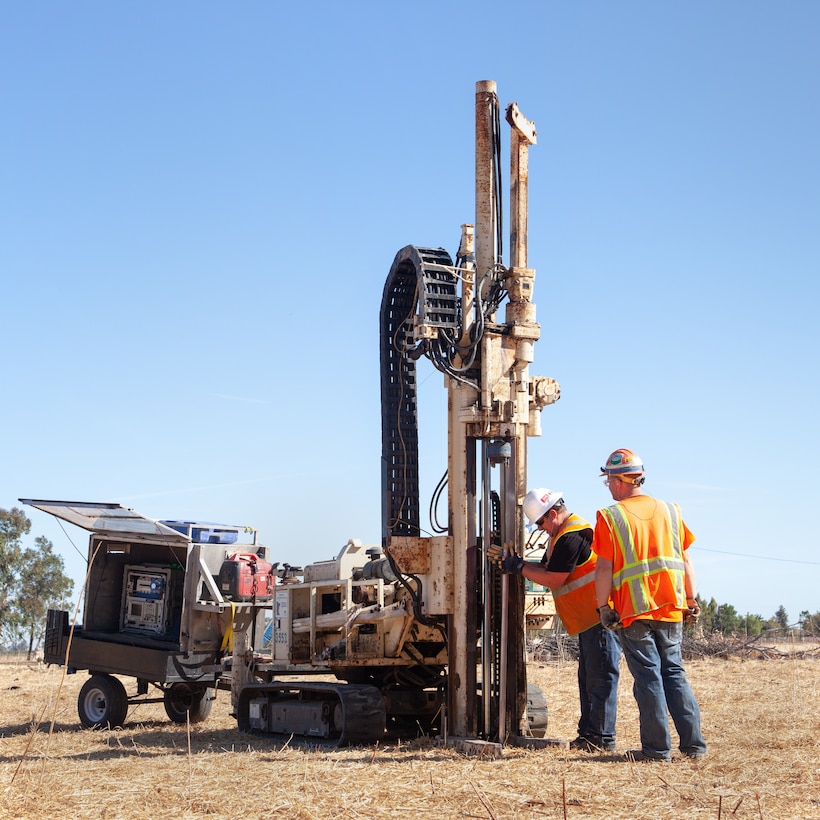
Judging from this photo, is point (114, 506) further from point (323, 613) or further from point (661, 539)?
point (661, 539)

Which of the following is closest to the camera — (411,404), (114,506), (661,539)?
(661,539)

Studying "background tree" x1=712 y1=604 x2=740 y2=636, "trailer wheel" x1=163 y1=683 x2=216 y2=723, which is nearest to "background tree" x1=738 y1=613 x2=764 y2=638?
"background tree" x1=712 y1=604 x2=740 y2=636

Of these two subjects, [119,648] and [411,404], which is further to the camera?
[119,648]

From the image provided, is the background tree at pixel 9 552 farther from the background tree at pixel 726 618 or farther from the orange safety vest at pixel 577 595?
the orange safety vest at pixel 577 595

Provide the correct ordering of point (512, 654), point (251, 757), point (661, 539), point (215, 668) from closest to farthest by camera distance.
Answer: point (661, 539), point (251, 757), point (512, 654), point (215, 668)

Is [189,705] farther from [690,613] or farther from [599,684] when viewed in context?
[690,613]

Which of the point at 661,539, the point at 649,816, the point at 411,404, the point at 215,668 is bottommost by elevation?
the point at 649,816

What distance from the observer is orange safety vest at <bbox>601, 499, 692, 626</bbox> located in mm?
8055

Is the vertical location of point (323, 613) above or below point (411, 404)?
below

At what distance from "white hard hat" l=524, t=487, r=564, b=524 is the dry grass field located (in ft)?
6.10

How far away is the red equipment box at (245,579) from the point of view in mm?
13266

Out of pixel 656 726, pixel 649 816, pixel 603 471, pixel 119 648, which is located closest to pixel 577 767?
pixel 656 726

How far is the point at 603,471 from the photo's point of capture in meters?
8.63

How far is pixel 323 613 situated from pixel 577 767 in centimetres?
470
